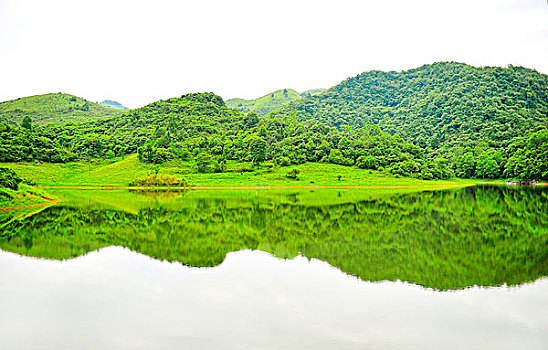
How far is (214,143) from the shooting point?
13750 cm

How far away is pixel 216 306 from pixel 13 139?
127 m

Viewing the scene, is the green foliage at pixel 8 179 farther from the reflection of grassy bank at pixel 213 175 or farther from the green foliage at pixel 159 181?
the reflection of grassy bank at pixel 213 175

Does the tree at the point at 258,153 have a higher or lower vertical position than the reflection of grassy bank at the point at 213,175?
higher

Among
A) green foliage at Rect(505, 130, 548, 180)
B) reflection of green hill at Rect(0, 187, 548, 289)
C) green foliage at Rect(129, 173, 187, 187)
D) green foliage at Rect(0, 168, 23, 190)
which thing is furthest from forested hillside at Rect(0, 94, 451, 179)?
reflection of green hill at Rect(0, 187, 548, 289)

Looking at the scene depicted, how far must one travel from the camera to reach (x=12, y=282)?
51.7 ft

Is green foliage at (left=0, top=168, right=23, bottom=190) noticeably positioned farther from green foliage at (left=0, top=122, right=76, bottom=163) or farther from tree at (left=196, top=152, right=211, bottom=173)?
green foliage at (left=0, top=122, right=76, bottom=163)

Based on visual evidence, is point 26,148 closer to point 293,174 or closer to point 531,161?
point 293,174

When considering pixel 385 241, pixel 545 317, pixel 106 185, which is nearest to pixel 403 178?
pixel 106 185

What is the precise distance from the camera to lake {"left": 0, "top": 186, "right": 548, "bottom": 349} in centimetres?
1079

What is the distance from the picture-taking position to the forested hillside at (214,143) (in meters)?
117

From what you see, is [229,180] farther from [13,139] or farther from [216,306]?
[216,306]

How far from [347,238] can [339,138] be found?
119 meters

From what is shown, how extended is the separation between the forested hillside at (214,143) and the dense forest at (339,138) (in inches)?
14.6

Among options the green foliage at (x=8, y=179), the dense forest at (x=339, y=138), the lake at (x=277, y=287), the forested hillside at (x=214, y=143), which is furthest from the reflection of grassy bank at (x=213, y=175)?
the lake at (x=277, y=287)
